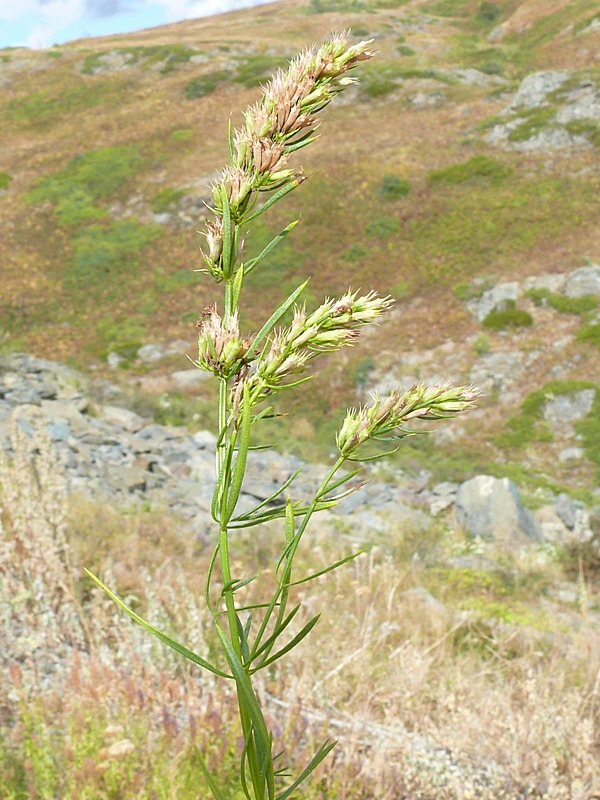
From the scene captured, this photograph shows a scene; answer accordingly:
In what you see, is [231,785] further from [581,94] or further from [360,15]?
[360,15]

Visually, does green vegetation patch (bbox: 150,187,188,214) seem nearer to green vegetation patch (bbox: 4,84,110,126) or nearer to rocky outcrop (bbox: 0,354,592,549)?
green vegetation patch (bbox: 4,84,110,126)

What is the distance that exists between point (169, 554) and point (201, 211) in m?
22.4

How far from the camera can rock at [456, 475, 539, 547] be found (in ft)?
33.6

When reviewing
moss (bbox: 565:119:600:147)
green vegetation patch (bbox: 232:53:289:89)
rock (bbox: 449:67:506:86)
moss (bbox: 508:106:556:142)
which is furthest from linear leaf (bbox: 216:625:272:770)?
rock (bbox: 449:67:506:86)

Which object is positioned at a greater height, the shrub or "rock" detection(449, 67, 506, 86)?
"rock" detection(449, 67, 506, 86)

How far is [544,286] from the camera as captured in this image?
20.0 meters

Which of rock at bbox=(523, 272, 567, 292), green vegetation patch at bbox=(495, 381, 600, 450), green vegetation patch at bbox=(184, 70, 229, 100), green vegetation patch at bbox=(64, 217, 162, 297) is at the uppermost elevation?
green vegetation patch at bbox=(184, 70, 229, 100)

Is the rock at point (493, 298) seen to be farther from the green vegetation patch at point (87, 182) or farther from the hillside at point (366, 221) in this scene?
the green vegetation patch at point (87, 182)

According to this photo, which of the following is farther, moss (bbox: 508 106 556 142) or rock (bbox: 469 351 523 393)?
moss (bbox: 508 106 556 142)

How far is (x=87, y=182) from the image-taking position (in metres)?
30.3

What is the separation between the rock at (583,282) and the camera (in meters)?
19.1

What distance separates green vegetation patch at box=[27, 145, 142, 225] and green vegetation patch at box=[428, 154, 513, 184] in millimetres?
13537

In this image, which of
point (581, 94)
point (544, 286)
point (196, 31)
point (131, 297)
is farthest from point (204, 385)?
point (196, 31)

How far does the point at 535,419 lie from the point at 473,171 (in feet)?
44.6
